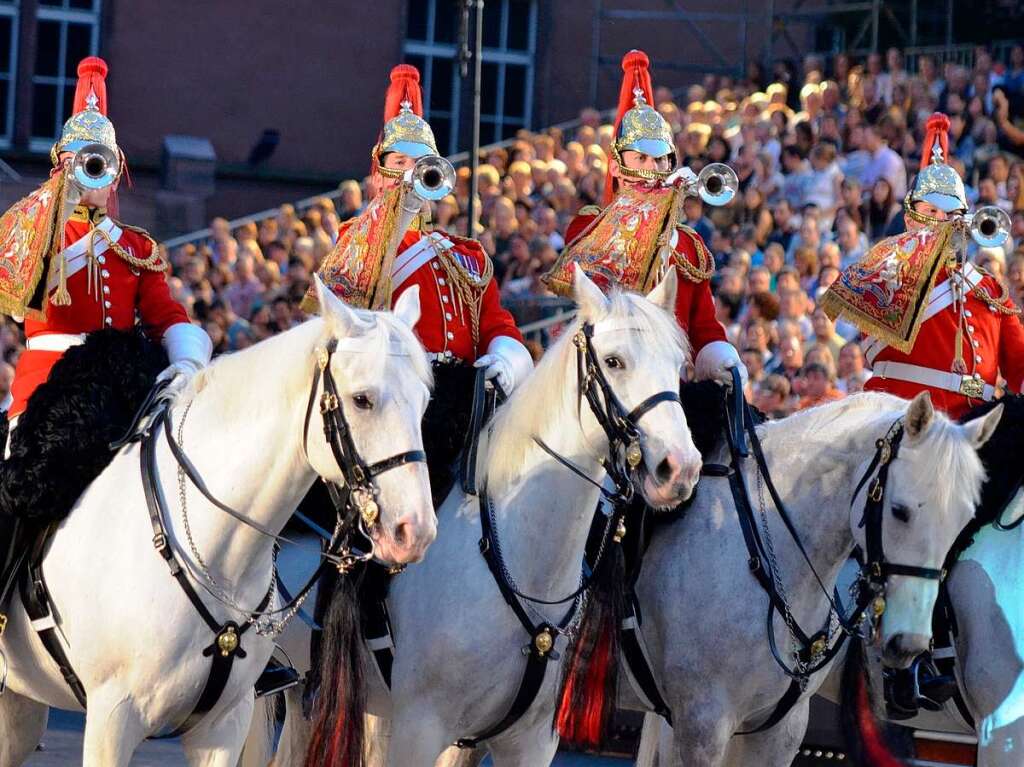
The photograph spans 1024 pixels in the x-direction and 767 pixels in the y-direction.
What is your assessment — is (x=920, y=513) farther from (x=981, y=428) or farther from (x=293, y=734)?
(x=293, y=734)

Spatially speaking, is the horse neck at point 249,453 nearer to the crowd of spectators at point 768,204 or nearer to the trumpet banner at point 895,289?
the trumpet banner at point 895,289

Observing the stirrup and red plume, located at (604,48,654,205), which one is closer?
the stirrup

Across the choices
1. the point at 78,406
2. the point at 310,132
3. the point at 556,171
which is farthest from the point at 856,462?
the point at 310,132

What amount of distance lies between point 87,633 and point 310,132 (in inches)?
728

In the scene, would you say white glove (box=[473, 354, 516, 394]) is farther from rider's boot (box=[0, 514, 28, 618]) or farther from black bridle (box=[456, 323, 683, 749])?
rider's boot (box=[0, 514, 28, 618])

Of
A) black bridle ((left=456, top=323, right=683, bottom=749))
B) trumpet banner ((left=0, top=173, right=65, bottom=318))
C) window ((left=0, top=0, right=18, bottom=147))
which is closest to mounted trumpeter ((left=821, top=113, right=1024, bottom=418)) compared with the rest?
black bridle ((left=456, top=323, right=683, bottom=749))

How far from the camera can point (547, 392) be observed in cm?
675

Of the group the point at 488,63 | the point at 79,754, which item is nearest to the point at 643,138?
the point at 79,754

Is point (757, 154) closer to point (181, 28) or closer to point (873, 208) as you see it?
point (873, 208)

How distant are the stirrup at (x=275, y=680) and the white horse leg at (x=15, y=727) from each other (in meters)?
0.82

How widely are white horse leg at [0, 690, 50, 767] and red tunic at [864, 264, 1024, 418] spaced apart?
12.3 feet

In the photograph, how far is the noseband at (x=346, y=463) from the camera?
573 centimetres

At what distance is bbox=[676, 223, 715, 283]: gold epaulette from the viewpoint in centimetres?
786

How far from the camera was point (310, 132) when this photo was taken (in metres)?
24.4
